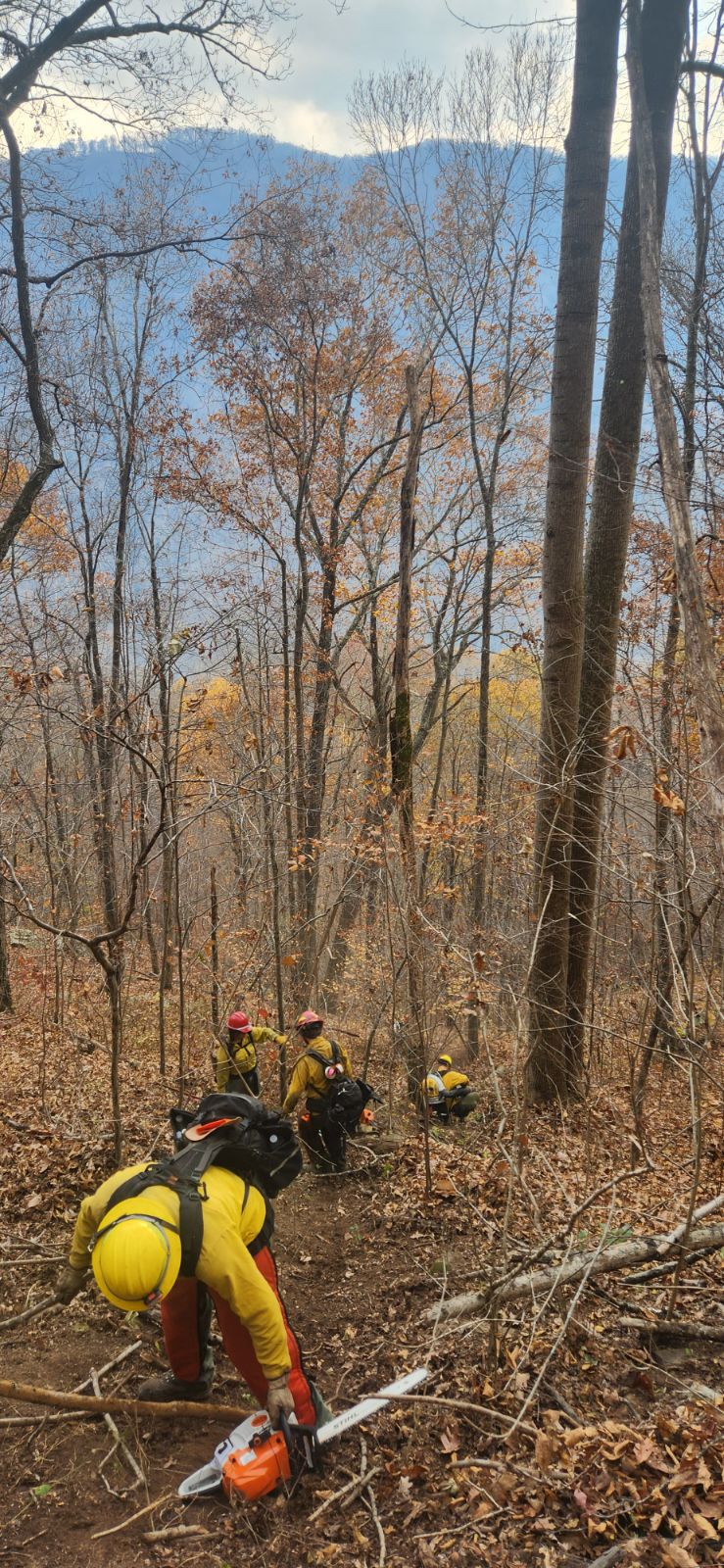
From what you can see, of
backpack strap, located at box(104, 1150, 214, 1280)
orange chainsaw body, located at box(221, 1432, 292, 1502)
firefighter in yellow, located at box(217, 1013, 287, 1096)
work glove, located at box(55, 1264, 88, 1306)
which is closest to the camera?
backpack strap, located at box(104, 1150, 214, 1280)

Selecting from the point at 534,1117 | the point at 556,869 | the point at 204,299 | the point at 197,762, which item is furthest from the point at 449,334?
the point at 534,1117

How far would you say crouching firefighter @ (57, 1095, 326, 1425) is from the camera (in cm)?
269

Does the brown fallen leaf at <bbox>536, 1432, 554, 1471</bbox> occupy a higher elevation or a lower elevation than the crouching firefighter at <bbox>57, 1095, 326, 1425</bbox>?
lower

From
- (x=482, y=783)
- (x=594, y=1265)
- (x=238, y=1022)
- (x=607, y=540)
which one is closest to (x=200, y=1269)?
(x=594, y=1265)

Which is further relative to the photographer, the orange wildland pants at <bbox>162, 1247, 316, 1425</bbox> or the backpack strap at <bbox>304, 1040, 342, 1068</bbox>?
the backpack strap at <bbox>304, 1040, 342, 1068</bbox>

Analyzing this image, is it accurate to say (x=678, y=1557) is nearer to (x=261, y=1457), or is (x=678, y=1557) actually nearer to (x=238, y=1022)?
(x=261, y=1457)

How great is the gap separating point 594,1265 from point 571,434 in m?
7.32

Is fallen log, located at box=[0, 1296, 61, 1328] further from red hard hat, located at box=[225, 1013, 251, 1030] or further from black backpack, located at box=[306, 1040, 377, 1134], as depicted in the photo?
red hard hat, located at box=[225, 1013, 251, 1030]

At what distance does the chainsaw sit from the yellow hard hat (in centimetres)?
104

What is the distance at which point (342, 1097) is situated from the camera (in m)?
6.55

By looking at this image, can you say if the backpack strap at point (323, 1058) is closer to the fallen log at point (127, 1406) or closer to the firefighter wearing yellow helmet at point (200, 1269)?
the firefighter wearing yellow helmet at point (200, 1269)

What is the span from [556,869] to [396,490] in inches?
453

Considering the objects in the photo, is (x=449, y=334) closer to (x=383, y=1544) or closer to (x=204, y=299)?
(x=204, y=299)

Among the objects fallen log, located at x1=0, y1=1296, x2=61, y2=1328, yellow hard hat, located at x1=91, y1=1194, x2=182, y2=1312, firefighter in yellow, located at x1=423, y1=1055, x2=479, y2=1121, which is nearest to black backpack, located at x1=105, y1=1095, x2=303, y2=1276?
yellow hard hat, located at x1=91, y1=1194, x2=182, y2=1312
